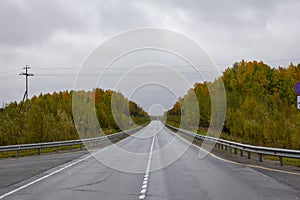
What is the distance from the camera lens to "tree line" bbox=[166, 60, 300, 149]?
29.1 metres

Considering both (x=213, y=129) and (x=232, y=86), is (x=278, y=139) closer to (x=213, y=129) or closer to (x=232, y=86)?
(x=213, y=129)

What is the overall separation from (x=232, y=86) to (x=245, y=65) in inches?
484

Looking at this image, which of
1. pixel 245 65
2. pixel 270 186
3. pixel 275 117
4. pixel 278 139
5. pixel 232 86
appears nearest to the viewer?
pixel 270 186

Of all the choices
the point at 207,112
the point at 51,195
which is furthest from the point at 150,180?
the point at 207,112

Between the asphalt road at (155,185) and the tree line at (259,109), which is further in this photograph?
the tree line at (259,109)

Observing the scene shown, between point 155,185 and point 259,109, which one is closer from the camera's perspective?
point 155,185

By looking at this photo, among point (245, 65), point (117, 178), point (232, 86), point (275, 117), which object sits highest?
point (245, 65)

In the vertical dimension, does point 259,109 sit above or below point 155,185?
above

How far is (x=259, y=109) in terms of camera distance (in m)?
37.2

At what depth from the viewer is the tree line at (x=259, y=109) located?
29080 mm

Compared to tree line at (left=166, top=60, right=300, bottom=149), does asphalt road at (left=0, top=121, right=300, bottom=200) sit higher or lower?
lower

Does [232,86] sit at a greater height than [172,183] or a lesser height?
greater

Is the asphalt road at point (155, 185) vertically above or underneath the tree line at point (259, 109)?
underneath

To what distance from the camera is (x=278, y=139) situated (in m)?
29.0
